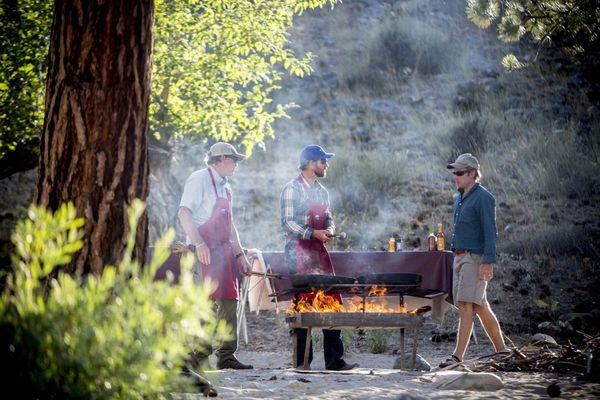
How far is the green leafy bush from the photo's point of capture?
2.96 meters

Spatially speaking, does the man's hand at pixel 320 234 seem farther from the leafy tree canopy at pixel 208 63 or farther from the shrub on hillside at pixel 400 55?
the shrub on hillside at pixel 400 55

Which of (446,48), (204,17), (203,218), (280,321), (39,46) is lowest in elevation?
(280,321)

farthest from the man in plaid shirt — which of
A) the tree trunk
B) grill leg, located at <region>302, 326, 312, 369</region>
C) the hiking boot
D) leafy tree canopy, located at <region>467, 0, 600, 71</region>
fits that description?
leafy tree canopy, located at <region>467, 0, 600, 71</region>

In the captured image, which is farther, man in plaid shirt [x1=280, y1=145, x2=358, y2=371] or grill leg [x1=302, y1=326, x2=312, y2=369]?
man in plaid shirt [x1=280, y1=145, x2=358, y2=371]

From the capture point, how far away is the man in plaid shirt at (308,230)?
804 centimetres

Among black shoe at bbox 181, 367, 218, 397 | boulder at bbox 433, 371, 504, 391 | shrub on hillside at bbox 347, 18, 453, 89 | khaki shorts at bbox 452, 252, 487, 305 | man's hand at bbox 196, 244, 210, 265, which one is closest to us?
black shoe at bbox 181, 367, 218, 397

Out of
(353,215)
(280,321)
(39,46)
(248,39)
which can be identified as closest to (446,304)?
(280,321)

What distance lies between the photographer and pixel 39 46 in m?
11.7

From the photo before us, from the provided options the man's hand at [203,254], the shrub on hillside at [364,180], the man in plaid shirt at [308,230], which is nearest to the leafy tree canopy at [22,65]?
the man's hand at [203,254]

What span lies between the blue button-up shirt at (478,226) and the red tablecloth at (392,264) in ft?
2.38

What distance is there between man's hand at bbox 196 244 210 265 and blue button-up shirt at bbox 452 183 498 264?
8.18ft

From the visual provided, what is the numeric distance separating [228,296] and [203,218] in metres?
0.81

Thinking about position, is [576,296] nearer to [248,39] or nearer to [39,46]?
[248,39]

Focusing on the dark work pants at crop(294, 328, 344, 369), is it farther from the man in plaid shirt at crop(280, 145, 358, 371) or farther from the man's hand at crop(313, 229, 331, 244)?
the man's hand at crop(313, 229, 331, 244)
